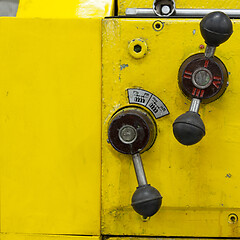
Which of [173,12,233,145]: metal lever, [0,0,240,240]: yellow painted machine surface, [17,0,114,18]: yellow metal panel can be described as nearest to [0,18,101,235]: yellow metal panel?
[0,0,240,240]: yellow painted machine surface

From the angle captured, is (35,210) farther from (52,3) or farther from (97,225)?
(52,3)

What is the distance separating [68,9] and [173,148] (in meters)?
0.46

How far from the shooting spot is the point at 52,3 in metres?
1.00

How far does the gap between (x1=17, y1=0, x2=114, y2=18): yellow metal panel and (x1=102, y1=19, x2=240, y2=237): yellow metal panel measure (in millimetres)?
133

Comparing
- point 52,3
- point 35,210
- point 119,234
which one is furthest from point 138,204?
point 52,3

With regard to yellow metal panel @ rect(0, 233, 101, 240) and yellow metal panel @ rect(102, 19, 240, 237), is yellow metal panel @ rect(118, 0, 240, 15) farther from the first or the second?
yellow metal panel @ rect(0, 233, 101, 240)

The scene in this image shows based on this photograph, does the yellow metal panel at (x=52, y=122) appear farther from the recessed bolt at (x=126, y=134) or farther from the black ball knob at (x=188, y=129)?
the black ball knob at (x=188, y=129)

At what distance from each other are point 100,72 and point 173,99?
0.18m

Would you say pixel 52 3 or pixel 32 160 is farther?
pixel 52 3

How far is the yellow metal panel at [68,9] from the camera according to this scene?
0.96 m

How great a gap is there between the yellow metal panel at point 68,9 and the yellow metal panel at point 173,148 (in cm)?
13

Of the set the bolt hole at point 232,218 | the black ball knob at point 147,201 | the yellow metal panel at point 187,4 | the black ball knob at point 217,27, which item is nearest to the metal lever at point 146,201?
the black ball knob at point 147,201

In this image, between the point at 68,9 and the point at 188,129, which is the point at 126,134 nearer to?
the point at 188,129

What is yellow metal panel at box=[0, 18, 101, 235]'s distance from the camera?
0.86m
